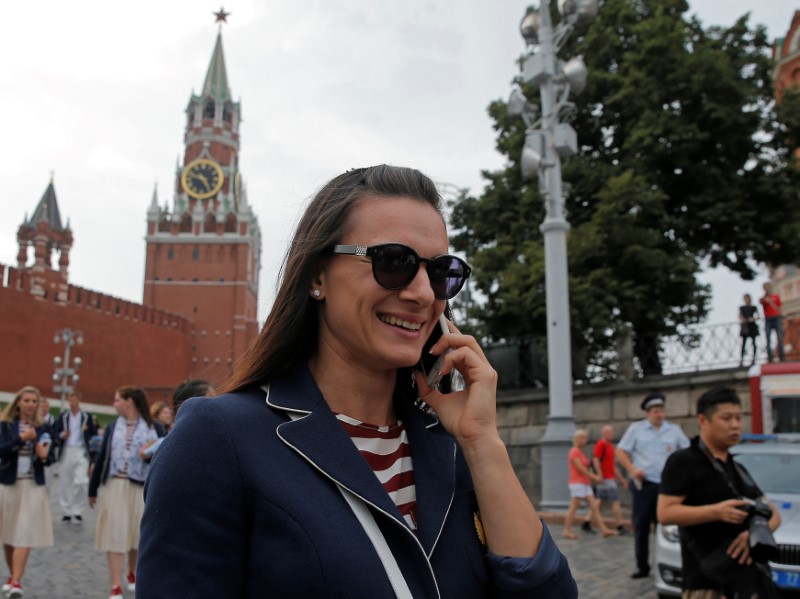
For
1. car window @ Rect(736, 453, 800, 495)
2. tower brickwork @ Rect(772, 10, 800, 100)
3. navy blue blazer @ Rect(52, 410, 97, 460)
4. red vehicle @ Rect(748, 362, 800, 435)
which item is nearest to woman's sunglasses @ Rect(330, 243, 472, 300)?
car window @ Rect(736, 453, 800, 495)

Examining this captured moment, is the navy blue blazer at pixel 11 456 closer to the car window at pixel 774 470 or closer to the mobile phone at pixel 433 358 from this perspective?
the mobile phone at pixel 433 358

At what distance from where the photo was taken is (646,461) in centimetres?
798

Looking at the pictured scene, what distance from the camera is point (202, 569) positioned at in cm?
129

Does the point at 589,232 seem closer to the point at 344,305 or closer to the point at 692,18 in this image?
the point at 692,18

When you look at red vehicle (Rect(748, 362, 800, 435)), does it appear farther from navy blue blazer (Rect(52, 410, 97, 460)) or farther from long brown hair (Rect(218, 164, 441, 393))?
long brown hair (Rect(218, 164, 441, 393))

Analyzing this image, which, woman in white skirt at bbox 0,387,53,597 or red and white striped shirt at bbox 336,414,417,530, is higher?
red and white striped shirt at bbox 336,414,417,530

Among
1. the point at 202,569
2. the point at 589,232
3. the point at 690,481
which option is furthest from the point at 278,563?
the point at 589,232

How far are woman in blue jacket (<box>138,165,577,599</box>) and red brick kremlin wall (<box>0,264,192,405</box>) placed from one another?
41.8m

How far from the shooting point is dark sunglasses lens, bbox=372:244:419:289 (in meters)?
1.57

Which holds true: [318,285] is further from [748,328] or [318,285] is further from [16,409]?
[748,328]

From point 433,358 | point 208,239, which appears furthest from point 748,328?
point 208,239

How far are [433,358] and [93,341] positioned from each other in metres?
48.2

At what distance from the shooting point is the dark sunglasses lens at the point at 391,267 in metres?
1.57

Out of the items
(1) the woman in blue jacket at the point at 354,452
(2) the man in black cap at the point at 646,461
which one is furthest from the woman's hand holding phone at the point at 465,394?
(2) the man in black cap at the point at 646,461
